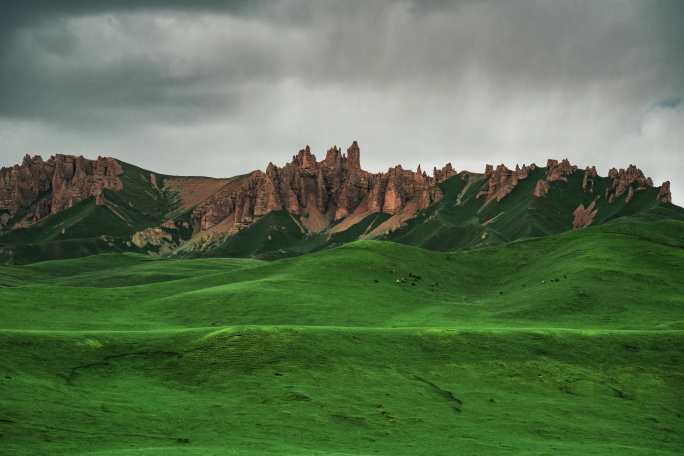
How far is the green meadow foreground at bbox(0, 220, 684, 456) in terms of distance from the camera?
40.1 meters

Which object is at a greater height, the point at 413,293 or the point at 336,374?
the point at 413,293

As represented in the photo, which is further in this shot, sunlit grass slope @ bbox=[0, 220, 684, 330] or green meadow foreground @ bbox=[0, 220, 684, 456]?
sunlit grass slope @ bbox=[0, 220, 684, 330]

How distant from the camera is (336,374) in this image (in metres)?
54.8

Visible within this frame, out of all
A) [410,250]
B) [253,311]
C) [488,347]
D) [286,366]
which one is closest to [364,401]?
[286,366]

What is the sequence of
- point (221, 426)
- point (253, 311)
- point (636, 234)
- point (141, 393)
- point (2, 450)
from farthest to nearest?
point (636, 234), point (253, 311), point (141, 393), point (221, 426), point (2, 450)

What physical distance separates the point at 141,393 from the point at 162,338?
43.7 ft

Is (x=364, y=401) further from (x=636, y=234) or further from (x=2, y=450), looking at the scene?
(x=636, y=234)

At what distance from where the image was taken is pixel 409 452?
3869 centimetres

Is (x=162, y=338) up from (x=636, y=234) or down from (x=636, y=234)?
down

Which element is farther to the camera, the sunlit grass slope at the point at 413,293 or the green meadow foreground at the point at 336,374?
the sunlit grass slope at the point at 413,293

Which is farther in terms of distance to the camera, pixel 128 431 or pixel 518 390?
pixel 518 390

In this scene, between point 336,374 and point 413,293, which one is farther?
point 413,293

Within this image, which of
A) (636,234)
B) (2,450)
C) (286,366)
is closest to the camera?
(2,450)

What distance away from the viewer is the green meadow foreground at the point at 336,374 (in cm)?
4010
